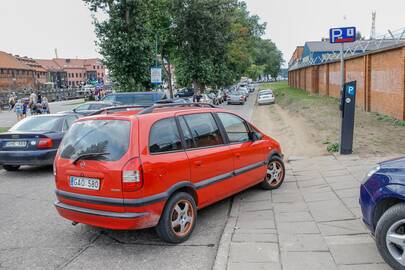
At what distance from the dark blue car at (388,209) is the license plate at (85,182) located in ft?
9.81

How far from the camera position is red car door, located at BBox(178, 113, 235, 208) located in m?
5.08

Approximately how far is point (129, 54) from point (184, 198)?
1925 cm

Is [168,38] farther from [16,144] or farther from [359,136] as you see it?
[16,144]

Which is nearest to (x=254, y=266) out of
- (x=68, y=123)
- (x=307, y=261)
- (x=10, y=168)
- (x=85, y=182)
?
(x=307, y=261)

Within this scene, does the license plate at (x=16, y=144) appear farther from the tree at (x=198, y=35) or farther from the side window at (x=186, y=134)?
the tree at (x=198, y=35)

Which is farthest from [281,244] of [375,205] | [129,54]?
[129,54]

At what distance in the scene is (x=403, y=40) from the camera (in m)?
15.6

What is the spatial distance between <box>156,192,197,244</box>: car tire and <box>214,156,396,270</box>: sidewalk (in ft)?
1.57

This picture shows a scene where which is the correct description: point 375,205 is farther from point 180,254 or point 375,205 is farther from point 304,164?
point 304,164

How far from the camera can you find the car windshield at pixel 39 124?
9141 millimetres

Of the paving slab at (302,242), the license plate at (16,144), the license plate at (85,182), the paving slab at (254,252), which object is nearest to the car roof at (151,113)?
the license plate at (85,182)

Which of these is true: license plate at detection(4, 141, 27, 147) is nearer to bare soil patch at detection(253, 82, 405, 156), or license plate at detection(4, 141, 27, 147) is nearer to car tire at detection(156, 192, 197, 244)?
car tire at detection(156, 192, 197, 244)

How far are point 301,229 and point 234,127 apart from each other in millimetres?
1974

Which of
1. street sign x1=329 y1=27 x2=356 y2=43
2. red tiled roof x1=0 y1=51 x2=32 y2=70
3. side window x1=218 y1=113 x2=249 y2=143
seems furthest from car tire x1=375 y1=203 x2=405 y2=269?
red tiled roof x1=0 y1=51 x2=32 y2=70
